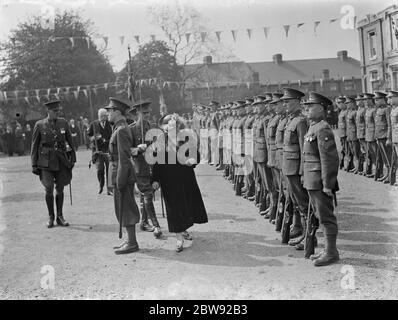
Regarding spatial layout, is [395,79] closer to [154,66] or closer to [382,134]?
[154,66]

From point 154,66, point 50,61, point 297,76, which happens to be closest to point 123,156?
point 50,61

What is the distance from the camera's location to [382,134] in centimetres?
1050

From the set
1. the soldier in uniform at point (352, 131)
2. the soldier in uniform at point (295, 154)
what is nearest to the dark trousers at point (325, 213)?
the soldier in uniform at point (295, 154)

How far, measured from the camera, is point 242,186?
10.3 meters

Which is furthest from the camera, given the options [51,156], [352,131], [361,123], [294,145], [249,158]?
[352,131]

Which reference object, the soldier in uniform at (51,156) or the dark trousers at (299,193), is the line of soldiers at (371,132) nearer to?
the dark trousers at (299,193)

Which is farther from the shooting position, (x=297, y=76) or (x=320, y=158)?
(x=297, y=76)

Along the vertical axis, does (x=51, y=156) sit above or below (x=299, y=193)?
above

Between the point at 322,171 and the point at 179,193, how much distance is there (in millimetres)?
1947

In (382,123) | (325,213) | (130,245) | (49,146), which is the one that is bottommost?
(130,245)

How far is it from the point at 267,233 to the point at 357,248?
1.39 m

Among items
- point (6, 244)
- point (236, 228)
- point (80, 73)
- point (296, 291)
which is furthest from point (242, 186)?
point (80, 73)

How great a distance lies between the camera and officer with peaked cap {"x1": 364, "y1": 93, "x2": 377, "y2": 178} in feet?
36.1
